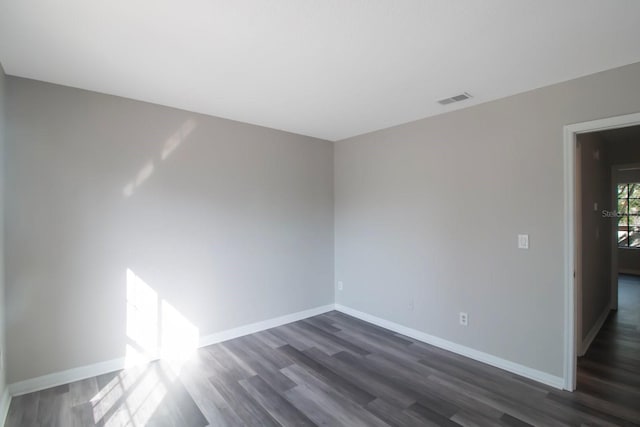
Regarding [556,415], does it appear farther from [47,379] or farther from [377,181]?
[47,379]

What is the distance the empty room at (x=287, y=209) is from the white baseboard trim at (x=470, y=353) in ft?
0.08

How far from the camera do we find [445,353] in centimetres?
319

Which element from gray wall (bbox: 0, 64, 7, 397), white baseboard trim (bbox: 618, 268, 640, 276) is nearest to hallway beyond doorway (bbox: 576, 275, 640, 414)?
white baseboard trim (bbox: 618, 268, 640, 276)

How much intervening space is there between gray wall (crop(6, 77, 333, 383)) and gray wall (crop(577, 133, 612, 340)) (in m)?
3.28

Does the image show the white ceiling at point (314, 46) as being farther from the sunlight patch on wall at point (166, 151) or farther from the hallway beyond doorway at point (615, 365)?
the hallway beyond doorway at point (615, 365)

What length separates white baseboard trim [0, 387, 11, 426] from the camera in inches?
83.7

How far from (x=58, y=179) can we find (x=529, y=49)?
3.76 metres

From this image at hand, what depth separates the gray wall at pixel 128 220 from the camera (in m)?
2.49

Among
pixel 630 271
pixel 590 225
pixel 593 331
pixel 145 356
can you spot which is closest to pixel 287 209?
pixel 145 356

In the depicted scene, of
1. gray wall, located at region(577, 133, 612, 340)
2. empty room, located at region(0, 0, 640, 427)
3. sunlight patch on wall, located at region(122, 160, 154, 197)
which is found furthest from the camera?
gray wall, located at region(577, 133, 612, 340)

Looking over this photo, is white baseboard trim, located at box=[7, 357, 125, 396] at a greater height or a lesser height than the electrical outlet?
lesser

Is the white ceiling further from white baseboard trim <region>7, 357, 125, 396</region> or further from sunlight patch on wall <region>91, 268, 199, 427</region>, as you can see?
white baseboard trim <region>7, 357, 125, 396</region>

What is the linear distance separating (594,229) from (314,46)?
402 cm

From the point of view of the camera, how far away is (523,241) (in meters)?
2.76
